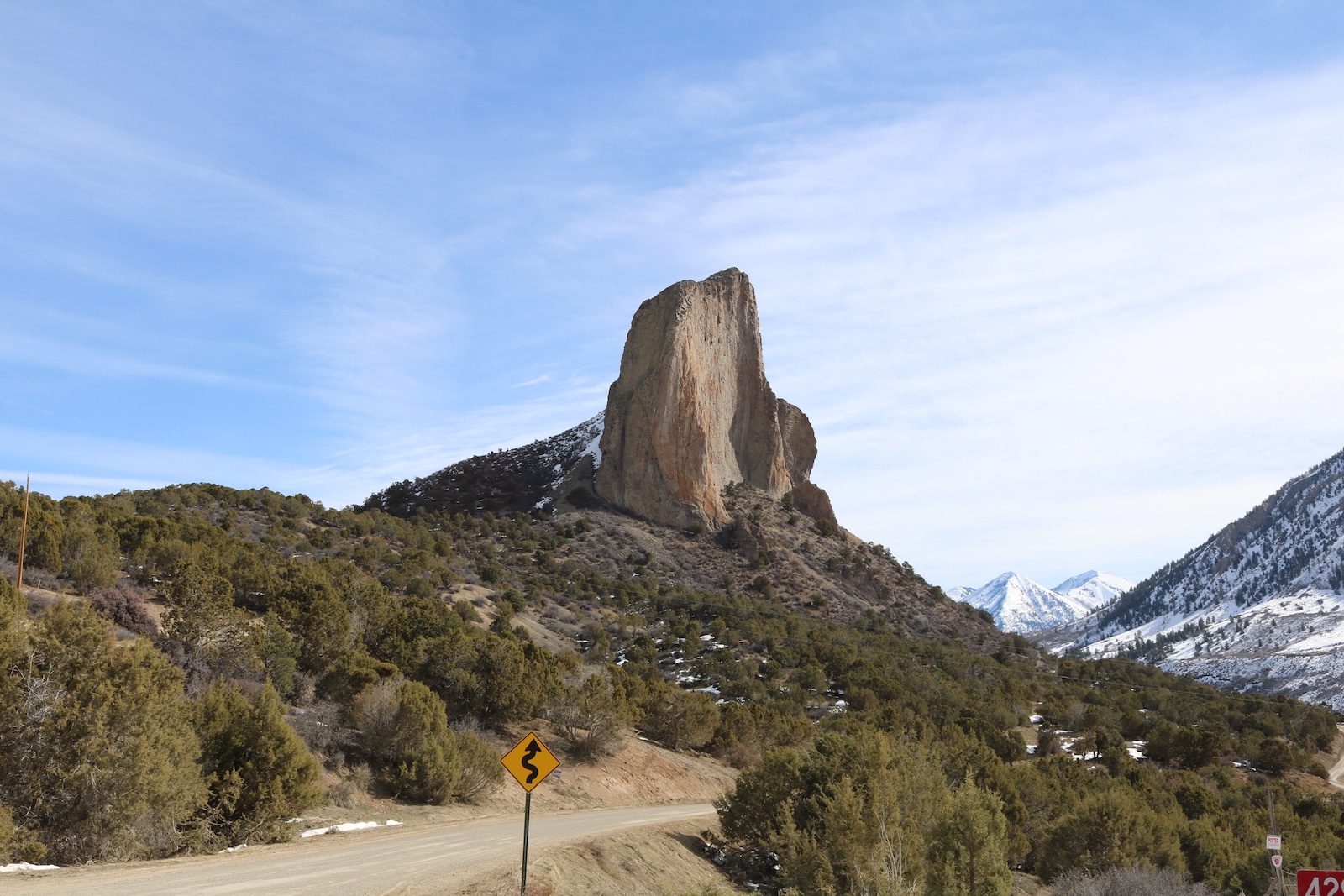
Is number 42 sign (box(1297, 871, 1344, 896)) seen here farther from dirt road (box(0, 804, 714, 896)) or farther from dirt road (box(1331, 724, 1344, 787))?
dirt road (box(1331, 724, 1344, 787))

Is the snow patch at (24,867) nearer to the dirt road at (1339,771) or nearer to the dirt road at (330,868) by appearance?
the dirt road at (330,868)

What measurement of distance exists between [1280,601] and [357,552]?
705ft

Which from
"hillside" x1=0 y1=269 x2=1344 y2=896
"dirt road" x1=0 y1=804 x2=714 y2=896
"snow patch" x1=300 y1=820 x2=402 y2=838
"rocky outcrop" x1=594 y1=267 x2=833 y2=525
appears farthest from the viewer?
"rocky outcrop" x1=594 y1=267 x2=833 y2=525

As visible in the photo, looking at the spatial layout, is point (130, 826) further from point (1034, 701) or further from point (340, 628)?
point (1034, 701)

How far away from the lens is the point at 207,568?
89.6ft

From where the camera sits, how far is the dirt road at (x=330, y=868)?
11469 mm

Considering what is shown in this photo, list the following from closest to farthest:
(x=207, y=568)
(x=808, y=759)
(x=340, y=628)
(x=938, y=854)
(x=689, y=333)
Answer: (x=938, y=854) < (x=808, y=759) < (x=340, y=628) < (x=207, y=568) < (x=689, y=333)

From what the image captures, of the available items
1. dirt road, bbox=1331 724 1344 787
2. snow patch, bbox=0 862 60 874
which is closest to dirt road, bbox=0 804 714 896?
snow patch, bbox=0 862 60 874

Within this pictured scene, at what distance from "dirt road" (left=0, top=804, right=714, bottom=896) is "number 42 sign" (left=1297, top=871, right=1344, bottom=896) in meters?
11.1

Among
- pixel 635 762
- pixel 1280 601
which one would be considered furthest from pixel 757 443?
pixel 1280 601

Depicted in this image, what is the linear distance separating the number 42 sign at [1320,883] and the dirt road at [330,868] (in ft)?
36.5

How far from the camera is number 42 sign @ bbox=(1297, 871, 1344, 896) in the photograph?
1150 centimetres

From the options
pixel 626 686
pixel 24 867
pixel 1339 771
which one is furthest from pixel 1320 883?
pixel 1339 771

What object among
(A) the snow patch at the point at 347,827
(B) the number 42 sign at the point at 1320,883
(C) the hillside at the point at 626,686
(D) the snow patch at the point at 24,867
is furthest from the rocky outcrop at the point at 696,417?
(B) the number 42 sign at the point at 1320,883
